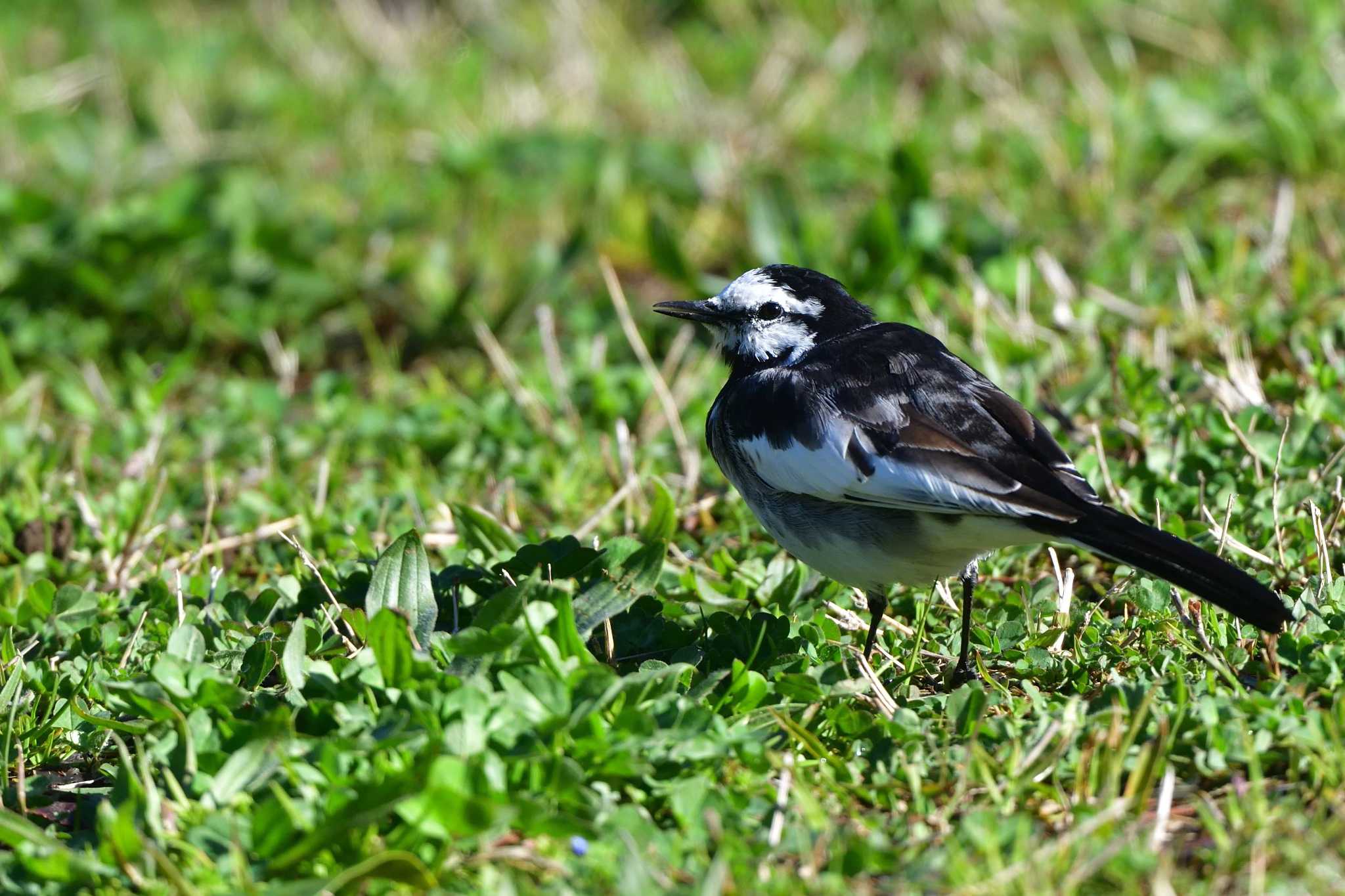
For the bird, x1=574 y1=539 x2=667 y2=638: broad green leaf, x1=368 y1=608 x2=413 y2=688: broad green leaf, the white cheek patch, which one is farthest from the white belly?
x1=368 y1=608 x2=413 y2=688: broad green leaf

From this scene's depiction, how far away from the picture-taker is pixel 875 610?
411 centimetres

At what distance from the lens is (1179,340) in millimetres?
5730

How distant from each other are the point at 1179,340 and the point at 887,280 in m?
1.32

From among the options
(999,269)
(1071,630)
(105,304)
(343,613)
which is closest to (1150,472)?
(1071,630)

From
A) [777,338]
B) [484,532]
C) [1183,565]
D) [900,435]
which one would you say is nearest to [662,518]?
[484,532]

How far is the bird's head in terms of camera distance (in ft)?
15.4

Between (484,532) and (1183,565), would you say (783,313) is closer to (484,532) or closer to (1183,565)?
(484,532)

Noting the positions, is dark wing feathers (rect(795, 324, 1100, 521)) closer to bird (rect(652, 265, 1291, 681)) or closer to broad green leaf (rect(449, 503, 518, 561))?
bird (rect(652, 265, 1291, 681))

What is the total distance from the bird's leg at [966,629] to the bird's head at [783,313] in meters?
0.93

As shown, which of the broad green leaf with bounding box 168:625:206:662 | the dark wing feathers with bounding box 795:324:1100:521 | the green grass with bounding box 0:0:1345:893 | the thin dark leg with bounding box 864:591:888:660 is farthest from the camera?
the thin dark leg with bounding box 864:591:888:660

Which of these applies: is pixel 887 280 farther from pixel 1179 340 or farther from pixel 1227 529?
pixel 1227 529

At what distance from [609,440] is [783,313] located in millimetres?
1186

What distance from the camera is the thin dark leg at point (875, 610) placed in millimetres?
4043

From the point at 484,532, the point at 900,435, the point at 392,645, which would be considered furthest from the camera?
the point at 484,532
